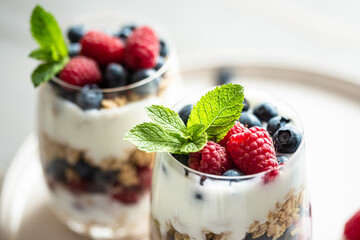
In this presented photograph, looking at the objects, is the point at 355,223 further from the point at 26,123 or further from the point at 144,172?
the point at 26,123

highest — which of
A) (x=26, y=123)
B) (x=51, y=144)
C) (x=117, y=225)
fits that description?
(x=51, y=144)

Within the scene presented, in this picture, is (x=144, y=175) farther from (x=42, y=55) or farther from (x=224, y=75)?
(x=224, y=75)

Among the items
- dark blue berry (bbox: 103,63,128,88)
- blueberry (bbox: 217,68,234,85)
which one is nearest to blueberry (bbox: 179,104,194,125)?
dark blue berry (bbox: 103,63,128,88)

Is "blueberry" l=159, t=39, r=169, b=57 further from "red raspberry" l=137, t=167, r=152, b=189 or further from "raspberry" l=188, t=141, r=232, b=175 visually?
"raspberry" l=188, t=141, r=232, b=175

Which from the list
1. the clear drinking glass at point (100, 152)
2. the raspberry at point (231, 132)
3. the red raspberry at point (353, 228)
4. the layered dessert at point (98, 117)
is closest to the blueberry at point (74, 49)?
the layered dessert at point (98, 117)

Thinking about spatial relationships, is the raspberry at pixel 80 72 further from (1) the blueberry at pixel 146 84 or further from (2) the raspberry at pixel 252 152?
(2) the raspberry at pixel 252 152

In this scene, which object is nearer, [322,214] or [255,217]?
[255,217]

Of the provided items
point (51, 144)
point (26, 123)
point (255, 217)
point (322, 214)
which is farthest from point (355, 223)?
point (26, 123)
